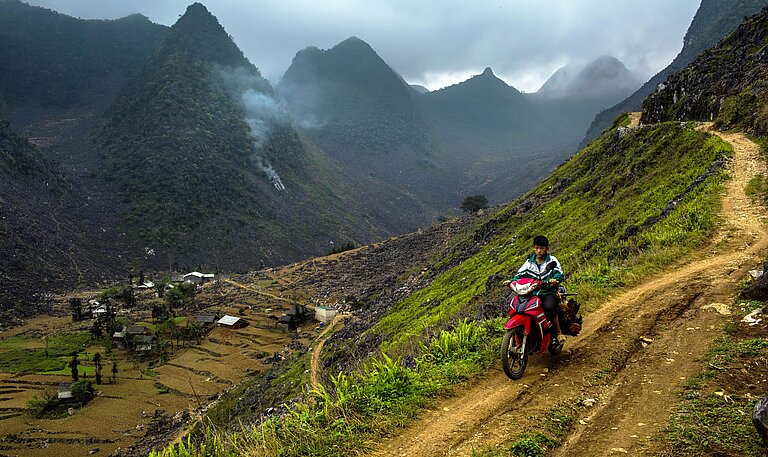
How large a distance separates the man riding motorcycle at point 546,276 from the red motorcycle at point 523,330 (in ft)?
0.62

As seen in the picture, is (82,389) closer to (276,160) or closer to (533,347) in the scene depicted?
(533,347)

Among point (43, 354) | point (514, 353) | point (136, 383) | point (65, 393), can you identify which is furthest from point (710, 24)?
point (43, 354)

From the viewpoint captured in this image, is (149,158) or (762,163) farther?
(149,158)

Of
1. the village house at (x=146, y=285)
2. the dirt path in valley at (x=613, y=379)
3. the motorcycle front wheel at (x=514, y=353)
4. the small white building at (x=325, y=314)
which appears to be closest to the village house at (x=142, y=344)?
the small white building at (x=325, y=314)

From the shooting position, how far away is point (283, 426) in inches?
259

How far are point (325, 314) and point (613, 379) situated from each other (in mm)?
52630

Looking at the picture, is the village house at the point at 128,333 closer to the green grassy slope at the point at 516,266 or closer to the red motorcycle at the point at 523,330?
the green grassy slope at the point at 516,266

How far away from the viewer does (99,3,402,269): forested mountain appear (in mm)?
119125

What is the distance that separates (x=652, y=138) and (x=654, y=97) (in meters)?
23.6

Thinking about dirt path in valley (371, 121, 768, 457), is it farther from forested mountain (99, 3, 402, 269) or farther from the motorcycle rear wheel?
forested mountain (99, 3, 402, 269)

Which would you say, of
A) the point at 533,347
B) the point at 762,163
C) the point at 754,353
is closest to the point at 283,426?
the point at 533,347

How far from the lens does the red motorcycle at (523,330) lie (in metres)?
7.64

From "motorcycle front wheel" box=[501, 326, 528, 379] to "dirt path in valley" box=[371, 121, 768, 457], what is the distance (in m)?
0.18

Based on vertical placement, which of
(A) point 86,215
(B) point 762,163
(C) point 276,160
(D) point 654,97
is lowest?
(B) point 762,163
